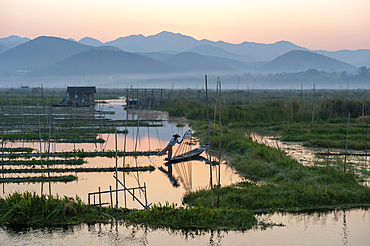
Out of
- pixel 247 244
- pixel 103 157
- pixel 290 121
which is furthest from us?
pixel 290 121

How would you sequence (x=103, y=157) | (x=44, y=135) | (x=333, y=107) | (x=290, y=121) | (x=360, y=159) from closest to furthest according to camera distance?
(x=360, y=159) → (x=103, y=157) → (x=44, y=135) → (x=290, y=121) → (x=333, y=107)

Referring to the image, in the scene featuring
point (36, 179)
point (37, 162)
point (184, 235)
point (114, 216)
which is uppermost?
point (37, 162)

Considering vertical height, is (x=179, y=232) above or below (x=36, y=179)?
below

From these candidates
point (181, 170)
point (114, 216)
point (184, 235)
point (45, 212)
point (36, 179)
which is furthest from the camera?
point (181, 170)

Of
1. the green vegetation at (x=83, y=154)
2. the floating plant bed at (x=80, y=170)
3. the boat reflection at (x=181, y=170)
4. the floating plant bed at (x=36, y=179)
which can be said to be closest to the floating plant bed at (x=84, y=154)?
the green vegetation at (x=83, y=154)

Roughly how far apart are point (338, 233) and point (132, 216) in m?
4.00

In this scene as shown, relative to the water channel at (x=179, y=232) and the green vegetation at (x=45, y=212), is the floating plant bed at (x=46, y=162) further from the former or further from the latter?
the green vegetation at (x=45, y=212)

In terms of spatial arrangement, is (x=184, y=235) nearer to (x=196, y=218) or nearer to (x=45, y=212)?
(x=196, y=218)

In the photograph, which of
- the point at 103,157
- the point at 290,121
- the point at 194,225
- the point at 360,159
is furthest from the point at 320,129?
the point at 194,225

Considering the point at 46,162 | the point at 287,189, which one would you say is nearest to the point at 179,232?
the point at 287,189

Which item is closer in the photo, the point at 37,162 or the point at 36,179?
the point at 36,179

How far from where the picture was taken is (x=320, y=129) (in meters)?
18.6

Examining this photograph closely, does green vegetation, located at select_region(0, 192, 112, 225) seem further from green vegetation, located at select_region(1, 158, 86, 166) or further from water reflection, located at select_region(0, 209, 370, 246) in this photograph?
green vegetation, located at select_region(1, 158, 86, 166)

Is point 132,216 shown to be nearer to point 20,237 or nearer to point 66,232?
point 66,232
